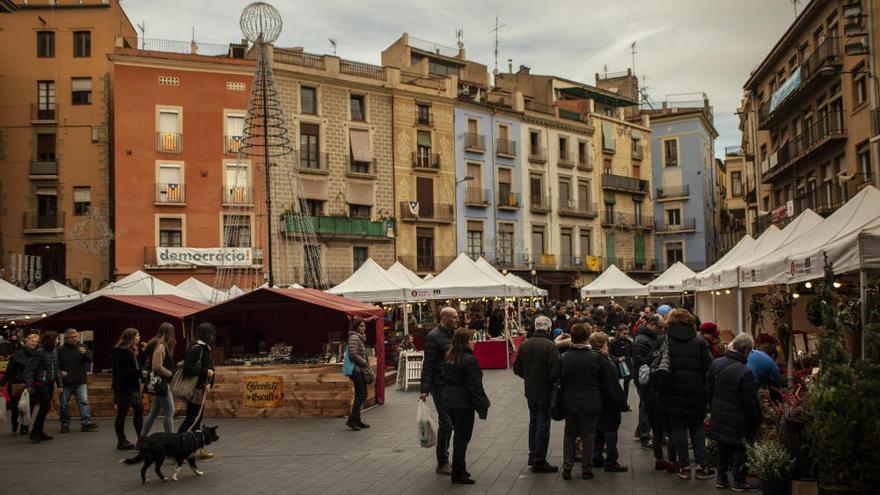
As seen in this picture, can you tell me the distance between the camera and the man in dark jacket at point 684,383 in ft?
25.5

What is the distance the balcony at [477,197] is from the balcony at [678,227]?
16.9m

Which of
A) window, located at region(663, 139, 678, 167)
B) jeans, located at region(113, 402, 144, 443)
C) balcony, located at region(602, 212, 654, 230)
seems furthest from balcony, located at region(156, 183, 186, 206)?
window, located at region(663, 139, 678, 167)

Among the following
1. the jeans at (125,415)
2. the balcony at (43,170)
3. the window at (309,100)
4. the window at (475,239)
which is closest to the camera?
the jeans at (125,415)

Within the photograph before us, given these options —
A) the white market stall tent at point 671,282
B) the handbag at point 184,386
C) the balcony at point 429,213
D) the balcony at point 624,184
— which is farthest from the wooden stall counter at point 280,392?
the balcony at point 624,184

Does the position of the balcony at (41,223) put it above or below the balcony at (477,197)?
below

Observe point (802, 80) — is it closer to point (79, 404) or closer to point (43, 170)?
point (79, 404)

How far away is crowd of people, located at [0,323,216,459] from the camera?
9.66 m

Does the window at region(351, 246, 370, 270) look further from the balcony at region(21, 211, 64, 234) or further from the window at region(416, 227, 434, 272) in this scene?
the balcony at region(21, 211, 64, 234)

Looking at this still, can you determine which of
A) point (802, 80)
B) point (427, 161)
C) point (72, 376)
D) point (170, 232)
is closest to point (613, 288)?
point (802, 80)

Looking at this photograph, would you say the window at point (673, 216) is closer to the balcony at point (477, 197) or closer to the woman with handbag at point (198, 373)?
the balcony at point (477, 197)

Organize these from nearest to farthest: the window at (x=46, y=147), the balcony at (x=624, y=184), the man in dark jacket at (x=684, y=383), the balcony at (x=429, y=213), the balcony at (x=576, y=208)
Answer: the man in dark jacket at (x=684, y=383) < the window at (x=46, y=147) < the balcony at (x=429, y=213) < the balcony at (x=576, y=208) < the balcony at (x=624, y=184)

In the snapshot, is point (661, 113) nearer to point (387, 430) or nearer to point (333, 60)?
point (333, 60)

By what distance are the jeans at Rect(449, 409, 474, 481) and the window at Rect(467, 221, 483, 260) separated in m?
34.2

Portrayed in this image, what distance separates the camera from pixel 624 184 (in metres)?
51.8
